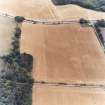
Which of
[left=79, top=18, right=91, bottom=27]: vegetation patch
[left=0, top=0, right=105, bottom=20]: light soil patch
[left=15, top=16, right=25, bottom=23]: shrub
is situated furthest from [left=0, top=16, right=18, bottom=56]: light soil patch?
[left=79, top=18, right=91, bottom=27]: vegetation patch

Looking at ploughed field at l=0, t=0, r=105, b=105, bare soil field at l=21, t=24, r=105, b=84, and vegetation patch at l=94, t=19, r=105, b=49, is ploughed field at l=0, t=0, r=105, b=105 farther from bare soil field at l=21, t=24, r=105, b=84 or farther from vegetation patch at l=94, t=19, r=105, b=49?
vegetation patch at l=94, t=19, r=105, b=49

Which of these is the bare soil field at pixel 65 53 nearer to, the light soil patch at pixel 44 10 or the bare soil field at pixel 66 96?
the bare soil field at pixel 66 96

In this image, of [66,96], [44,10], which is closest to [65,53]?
[66,96]

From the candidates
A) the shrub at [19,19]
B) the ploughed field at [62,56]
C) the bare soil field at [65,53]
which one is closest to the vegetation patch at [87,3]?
the ploughed field at [62,56]

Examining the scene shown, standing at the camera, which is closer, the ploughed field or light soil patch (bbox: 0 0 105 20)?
the ploughed field

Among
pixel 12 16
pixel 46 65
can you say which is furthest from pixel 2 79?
pixel 12 16

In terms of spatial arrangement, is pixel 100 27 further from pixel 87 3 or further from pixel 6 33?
pixel 6 33
